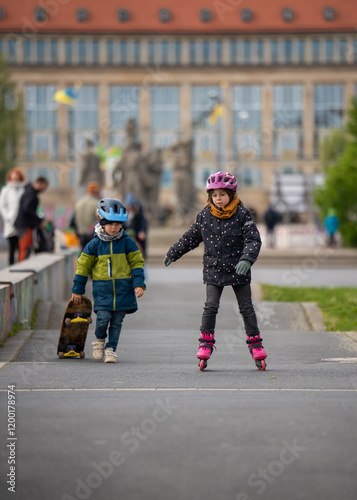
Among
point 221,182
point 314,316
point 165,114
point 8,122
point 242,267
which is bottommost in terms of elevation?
point 314,316

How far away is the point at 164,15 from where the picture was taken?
106 m

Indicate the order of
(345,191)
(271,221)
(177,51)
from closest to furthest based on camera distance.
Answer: (345,191) → (271,221) → (177,51)

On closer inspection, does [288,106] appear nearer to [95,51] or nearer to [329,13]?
[329,13]

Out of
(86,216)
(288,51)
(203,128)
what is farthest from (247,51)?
(86,216)

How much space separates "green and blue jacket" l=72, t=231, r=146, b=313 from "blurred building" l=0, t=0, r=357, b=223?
93239 millimetres

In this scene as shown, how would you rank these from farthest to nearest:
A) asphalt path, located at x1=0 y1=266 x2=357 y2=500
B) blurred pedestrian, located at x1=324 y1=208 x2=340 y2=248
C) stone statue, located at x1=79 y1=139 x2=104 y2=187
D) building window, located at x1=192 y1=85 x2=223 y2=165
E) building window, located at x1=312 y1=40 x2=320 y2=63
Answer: building window, located at x1=312 y1=40 x2=320 y2=63 → building window, located at x1=192 y1=85 x2=223 y2=165 → stone statue, located at x1=79 y1=139 x2=104 y2=187 → blurred pedestrian, located at x1=324 y1=208 x2=340 y2=248 → asphalt path, located at x1=0 y1=266 x2=357 y2=500

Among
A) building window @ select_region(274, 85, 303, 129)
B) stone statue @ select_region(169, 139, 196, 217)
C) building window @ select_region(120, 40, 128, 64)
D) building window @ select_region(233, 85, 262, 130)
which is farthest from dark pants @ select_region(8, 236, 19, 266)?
building window @ select_region(120, 40, 128, 64)

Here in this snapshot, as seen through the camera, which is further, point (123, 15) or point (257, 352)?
point (123, 15)

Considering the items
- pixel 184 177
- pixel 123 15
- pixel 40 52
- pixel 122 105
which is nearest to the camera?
pixel 184 177

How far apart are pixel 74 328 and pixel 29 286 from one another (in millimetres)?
3275

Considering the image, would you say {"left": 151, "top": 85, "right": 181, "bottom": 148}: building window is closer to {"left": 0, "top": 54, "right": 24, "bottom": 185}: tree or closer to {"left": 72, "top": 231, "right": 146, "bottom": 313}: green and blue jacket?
{"left": 0, "top": 54, "right": 24, "bottom": 185}: tree

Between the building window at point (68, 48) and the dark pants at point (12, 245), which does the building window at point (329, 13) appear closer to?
the building window at point (68, 48)

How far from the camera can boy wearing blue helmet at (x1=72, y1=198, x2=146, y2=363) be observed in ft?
29.5

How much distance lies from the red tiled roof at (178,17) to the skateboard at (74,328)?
96.0 m
